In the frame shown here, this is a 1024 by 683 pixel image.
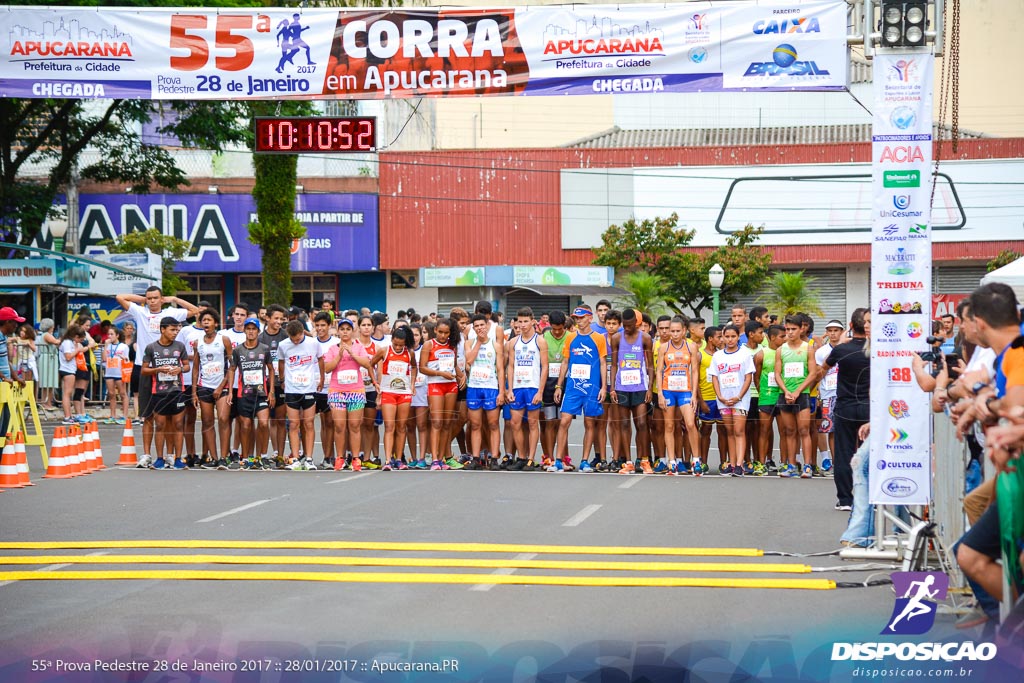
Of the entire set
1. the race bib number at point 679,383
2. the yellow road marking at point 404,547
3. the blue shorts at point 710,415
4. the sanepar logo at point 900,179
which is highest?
the sanepar logo at point 900,179

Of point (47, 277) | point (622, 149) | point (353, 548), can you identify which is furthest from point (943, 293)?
Answer: point (353, 548)

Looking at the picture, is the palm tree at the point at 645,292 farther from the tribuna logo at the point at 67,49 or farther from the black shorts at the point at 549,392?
Result: the tribuna logo at the point at 67,49

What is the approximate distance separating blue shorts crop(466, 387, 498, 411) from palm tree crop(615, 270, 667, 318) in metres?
23.3

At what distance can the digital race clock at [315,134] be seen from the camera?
1495 cm

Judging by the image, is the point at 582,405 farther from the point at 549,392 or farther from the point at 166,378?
the point at 166,378

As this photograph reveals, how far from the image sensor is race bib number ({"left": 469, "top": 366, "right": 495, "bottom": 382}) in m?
16.6

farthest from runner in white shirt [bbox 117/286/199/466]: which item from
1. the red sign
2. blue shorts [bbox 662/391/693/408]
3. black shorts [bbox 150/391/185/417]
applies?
the red sign

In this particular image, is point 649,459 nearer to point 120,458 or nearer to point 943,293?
point 120,458

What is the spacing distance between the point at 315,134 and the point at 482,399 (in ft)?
13.8

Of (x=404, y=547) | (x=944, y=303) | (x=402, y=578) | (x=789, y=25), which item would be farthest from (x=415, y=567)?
(x=944, y=303)

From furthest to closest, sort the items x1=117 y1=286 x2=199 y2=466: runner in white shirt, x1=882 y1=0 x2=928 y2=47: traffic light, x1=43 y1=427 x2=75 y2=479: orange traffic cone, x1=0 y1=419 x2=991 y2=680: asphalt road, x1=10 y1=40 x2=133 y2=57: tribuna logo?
1. x1=117 y1=286 x2=199 y2=466: runner in white shirt
2. x1=43 y1=427 x2=75 y2=479: orange traffic cone
3. x1=10 y1=40 x2=133 y2=57: tribuna logo
4. x1=882 y1=0 x2=928 y2=47: traffic light
5. x1=0 y1=419 x2=991 y2=680: asphalt road

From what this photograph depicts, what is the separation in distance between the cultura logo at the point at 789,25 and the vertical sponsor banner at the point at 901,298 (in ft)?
9.59

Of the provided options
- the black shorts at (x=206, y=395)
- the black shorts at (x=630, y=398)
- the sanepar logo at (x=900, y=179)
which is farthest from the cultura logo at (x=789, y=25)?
the black shorts at (x=206, y=395)

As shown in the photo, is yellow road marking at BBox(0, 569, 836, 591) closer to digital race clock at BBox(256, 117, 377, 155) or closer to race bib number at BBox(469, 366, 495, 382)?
digital race clock at BBox(256, 117, 377, 155)
